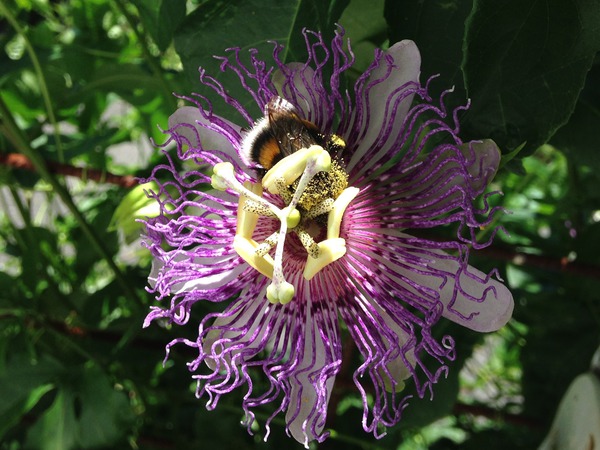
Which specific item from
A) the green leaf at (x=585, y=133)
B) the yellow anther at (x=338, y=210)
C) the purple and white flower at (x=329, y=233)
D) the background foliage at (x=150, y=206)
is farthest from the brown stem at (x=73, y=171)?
the green leaf at (x=585, y=133)

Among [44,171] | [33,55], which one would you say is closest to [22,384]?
[44,171]

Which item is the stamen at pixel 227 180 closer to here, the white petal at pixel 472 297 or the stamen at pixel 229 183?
the stamen at pixel 229 183

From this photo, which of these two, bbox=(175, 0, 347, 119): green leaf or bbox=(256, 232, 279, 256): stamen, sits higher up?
bbox=(175, 0, 347, 119): green leaf

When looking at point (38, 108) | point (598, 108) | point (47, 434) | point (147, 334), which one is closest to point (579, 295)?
point (598, 108)

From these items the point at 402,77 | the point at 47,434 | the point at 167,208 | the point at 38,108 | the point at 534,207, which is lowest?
the point at 534,207

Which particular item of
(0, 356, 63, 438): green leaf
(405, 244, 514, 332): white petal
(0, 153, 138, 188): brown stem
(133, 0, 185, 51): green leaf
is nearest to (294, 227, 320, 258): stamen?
(405, 244, 514, 332): white petal

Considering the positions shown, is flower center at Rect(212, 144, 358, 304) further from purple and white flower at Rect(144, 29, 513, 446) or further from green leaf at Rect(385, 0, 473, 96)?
green leaf at Rect(385, 0, 473, 96)

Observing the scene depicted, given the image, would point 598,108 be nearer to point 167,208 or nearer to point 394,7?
point 394,7
